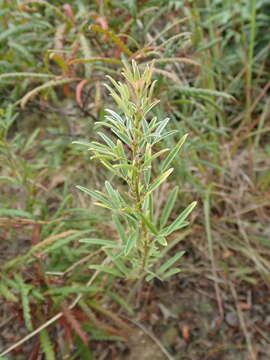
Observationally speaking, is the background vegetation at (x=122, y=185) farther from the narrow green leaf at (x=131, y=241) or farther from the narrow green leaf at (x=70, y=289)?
the narrow green leaf at (x=131, y=241)

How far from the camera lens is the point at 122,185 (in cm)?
171

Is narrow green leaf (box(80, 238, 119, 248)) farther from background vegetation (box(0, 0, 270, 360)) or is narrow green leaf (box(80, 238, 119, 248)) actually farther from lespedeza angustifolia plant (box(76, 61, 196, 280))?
background vegetation (box(0, 0, 270, 360))

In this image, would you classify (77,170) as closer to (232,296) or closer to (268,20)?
(232,296)

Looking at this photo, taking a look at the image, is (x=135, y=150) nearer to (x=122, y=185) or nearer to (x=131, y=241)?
(x=131, y=241)

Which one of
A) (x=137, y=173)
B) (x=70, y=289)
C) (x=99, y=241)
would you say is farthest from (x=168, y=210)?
(x=70, y=289)

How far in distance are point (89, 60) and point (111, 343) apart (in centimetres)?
95

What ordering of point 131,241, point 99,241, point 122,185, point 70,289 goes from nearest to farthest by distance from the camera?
point 131,241, point 99,241, point 70,289, point 122,185

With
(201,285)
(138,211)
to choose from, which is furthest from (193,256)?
(138,211)

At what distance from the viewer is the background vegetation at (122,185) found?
1311 mm

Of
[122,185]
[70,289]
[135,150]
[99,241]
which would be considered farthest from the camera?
[122,185]

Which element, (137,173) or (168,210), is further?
(168,210)

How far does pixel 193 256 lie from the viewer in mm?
1663

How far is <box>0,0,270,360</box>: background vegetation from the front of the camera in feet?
4.30

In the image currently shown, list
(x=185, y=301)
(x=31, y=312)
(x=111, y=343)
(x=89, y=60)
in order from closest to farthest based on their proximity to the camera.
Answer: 1. (x=89, y=60)
2. (x=31, y=312)
3. (x=111, y=343)
4. (x=185, y=301)
